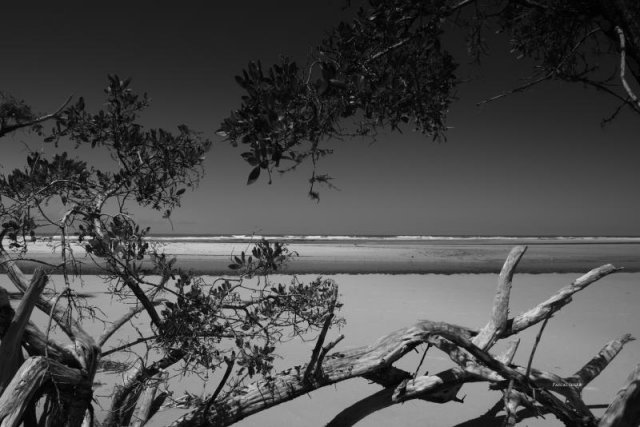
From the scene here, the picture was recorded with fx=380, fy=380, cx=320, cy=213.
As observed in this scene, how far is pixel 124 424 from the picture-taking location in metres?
3.38

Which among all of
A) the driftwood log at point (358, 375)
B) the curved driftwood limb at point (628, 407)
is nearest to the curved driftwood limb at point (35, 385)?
the driftwood log at point (358, 375)

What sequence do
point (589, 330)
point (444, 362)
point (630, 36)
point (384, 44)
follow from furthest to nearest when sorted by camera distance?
point (589, 330)
point (444, 362)
point (384, 44)
point (630, 36)

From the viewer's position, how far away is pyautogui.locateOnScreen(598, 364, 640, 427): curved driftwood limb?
238 cm

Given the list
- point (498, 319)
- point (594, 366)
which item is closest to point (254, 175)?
point (498, 319)

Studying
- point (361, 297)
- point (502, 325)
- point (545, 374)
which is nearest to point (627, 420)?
point (545, 374)

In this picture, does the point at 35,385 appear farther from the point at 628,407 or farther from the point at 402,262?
the point at 402,262

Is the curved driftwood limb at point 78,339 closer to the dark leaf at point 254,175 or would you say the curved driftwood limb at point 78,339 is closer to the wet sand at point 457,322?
the wet sand at point 457,322

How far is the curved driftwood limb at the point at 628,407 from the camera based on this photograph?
238 cm

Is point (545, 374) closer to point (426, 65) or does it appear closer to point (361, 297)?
Answer: point (426, 65)

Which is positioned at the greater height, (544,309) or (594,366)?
(544,309)

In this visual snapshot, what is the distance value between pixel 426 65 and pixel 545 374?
98.5 inches

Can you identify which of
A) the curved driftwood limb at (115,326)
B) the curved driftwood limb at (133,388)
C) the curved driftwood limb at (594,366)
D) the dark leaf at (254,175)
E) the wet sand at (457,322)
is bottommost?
the wet sand at (457,322)

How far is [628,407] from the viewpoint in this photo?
7.90ft

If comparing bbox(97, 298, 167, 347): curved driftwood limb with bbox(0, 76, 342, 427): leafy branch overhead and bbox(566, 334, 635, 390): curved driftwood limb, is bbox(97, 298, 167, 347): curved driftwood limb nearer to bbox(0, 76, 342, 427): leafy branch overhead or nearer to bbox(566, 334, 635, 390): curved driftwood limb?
bbox(0, 76, 342, 427): leafy branch overhead
